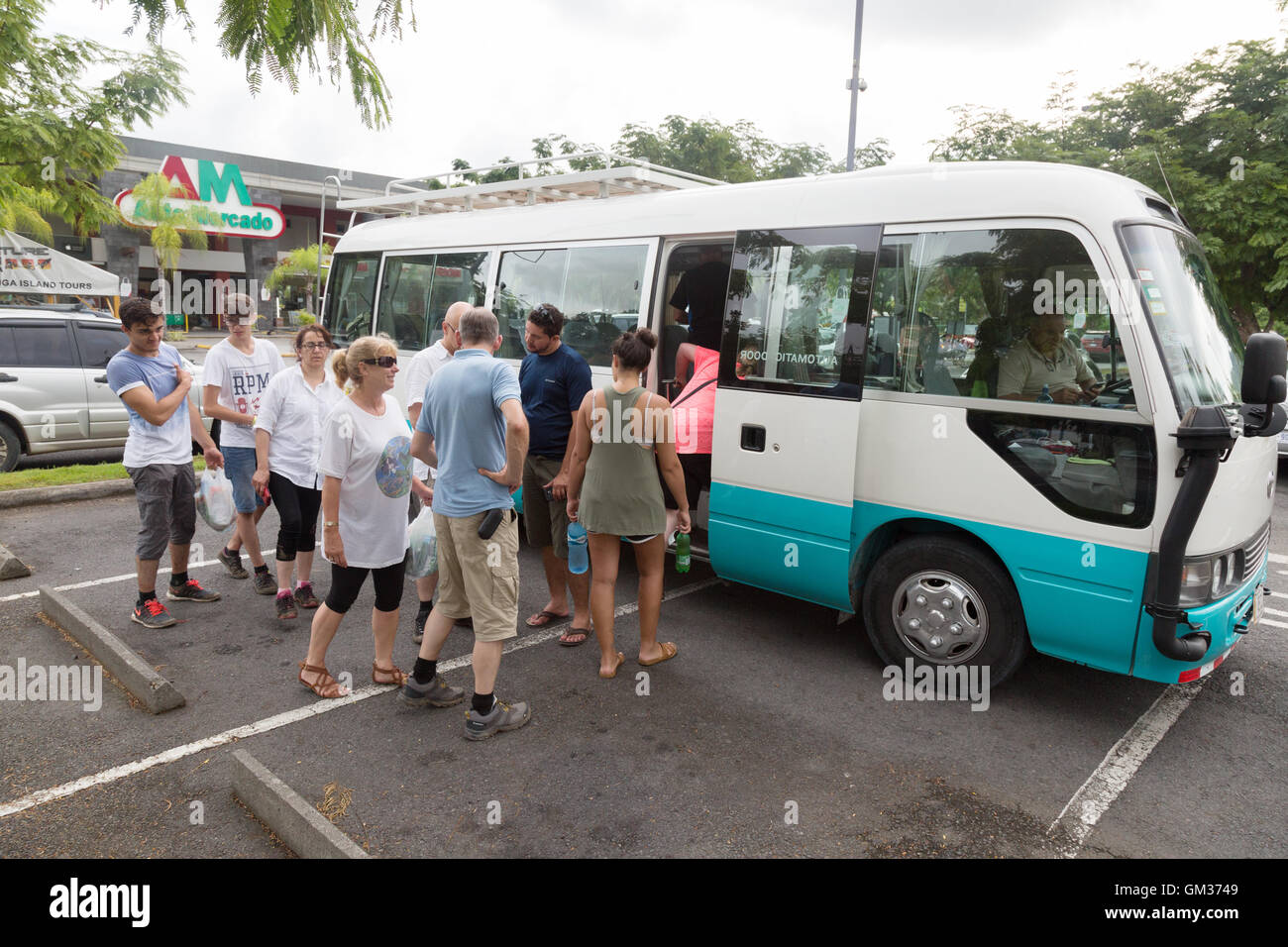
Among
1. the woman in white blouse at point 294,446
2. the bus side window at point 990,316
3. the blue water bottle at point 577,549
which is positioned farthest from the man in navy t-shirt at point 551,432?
the bus side window at point 990,316

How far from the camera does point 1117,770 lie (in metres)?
3.78

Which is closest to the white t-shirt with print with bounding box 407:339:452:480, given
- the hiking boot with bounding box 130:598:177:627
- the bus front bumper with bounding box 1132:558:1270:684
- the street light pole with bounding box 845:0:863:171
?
the hiking boot with bounding box 130:598:177:627

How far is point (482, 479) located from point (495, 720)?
3.79ft

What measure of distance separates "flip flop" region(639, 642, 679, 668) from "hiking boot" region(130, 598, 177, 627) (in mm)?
2966

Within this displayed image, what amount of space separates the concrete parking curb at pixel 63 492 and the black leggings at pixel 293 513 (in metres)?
3.24

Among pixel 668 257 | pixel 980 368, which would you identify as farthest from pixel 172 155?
pixel 980 368

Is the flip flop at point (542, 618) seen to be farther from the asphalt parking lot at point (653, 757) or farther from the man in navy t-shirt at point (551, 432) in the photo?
the asphalt parking lot at point (653, 757)

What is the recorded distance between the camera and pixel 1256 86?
12070 mm

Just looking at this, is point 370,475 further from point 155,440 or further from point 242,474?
point 242,474

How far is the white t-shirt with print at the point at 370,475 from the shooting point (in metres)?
3.88

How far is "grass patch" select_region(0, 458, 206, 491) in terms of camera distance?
819 cm

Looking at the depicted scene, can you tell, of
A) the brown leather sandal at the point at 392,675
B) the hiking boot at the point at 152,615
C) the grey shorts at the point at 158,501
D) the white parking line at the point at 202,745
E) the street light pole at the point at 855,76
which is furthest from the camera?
the street light pole at the point at 855,76

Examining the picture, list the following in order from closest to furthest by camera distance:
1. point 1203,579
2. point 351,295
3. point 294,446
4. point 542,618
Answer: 1. point 1203,579
2. point 294,446
3. point 542,618
4. point 351,295

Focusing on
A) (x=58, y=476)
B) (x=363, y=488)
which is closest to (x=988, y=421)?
(x=363, y=488)
